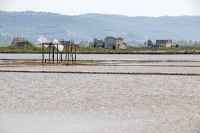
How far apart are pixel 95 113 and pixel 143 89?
9.80m

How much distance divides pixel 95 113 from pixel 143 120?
6.52ft

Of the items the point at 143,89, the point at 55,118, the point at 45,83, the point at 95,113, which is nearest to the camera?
the point at 55,118

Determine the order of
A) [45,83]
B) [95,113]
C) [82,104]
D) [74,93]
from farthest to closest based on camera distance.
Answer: [45,83]
[74,93]
[82,104]
[95,113]

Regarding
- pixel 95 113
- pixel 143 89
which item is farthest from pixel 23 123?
pixel 143 89

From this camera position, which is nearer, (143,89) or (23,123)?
(23,123)

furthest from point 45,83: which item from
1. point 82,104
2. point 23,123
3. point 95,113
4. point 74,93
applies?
point 23,123

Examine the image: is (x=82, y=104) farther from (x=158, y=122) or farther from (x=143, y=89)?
(x=143, y=89)

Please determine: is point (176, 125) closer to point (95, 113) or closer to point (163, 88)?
point (95, 113)

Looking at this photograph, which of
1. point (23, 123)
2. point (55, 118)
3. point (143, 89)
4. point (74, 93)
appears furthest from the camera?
point (143, 89)

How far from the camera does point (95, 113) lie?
1675cm

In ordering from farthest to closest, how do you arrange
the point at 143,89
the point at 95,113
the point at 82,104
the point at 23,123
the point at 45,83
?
the point at 45,83 < the point at 143,89 < the point at 82,104 < the point at 95,113 < the point at 23,123

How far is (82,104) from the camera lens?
19.2 meters

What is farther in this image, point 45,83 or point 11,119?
point 45,83

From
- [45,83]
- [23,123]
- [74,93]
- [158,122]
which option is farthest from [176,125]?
[45,83]
